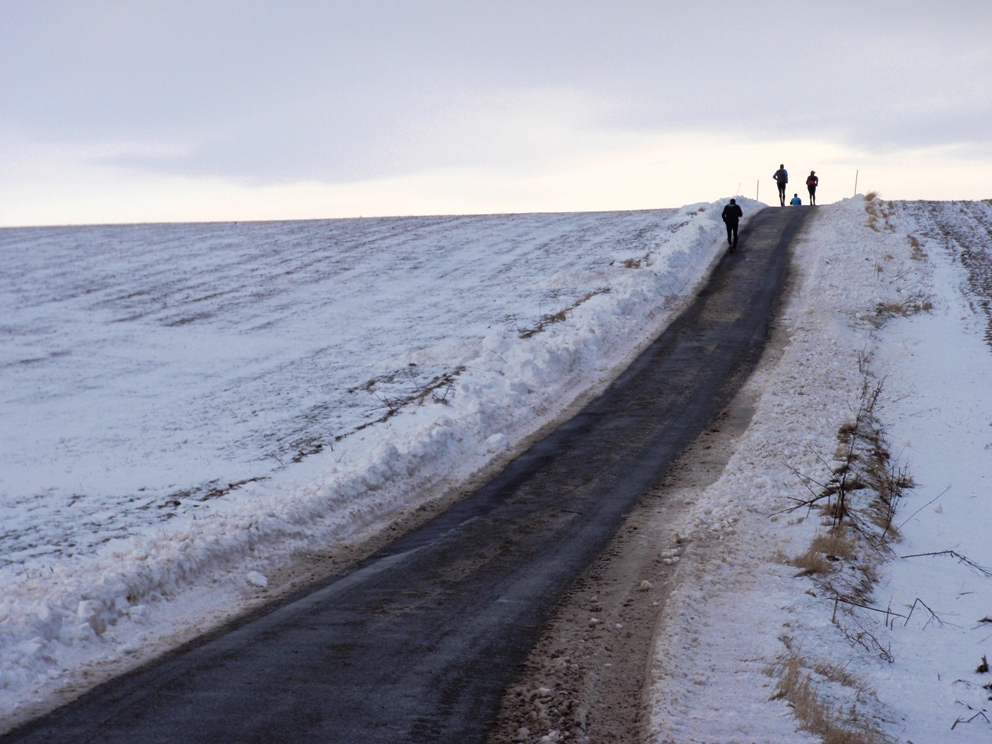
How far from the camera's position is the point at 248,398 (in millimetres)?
15164

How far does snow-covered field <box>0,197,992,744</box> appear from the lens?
549 cm

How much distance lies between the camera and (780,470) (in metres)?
9.16

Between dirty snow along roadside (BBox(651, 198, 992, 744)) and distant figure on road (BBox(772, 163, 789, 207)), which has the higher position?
distant figure on road (BBox(772, 163, 789, 207))

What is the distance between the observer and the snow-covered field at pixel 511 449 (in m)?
5.49

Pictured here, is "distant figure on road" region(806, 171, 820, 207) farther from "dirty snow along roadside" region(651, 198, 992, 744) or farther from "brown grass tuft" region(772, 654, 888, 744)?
"brown grass tuft" region(772, 654, 888, 744)

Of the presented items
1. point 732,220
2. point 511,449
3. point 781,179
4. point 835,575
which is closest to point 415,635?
point 835,575

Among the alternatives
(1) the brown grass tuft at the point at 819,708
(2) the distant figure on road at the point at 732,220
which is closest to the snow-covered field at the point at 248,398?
(2) the distant figure on road at the point at 732,220

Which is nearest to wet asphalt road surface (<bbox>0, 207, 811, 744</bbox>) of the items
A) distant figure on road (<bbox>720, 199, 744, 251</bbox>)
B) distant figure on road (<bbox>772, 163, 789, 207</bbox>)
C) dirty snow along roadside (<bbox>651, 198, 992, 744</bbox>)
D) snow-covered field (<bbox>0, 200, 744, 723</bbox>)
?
snow-covered field (<bbox>0, 200, 744, 723</bbox>)

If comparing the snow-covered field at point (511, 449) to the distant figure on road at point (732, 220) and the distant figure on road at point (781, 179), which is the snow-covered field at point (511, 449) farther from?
the distant figure on road at point (781, 179)

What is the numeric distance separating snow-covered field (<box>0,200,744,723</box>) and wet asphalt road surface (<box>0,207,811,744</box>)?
575 millimetres

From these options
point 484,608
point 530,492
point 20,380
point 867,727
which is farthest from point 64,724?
point 20,380

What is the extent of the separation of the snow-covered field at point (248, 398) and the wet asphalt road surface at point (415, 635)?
575mm

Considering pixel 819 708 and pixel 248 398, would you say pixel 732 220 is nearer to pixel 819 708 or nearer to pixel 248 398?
pixel 248 398

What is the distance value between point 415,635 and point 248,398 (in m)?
10.3
